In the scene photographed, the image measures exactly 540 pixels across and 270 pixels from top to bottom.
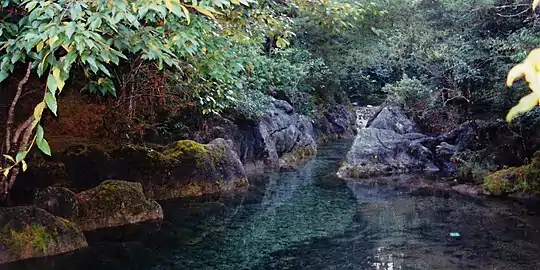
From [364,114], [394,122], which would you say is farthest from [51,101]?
[364,114]

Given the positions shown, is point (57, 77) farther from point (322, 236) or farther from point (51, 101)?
point (322, 236)

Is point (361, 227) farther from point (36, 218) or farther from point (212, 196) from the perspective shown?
point (36, 218)

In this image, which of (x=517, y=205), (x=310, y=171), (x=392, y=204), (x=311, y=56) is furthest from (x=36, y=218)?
(x=311, y=56)

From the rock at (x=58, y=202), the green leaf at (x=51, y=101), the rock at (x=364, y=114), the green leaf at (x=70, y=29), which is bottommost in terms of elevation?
the rock at (x=58, y=202)

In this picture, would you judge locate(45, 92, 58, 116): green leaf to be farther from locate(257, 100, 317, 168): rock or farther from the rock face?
locate(257, 100, 317, 168): rock

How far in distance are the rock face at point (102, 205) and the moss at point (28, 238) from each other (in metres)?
1.12

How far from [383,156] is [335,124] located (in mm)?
13407

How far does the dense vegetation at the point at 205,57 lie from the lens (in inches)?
145

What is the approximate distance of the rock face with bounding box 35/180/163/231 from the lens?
8836mm

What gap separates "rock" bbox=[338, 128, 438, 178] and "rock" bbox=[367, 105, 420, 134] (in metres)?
3.34

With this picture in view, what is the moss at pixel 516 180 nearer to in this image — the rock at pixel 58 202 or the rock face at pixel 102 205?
the rock face at pixel 102 205

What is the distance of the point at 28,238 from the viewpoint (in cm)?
740

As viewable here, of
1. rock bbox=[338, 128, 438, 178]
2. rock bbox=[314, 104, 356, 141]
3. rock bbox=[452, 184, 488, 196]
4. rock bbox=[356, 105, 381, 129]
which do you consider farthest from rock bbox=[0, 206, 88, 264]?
rock bbox=[356, 105, 381, 129]

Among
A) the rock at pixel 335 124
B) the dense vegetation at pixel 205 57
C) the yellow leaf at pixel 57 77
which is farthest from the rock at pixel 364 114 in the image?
A: the yellow leaf at pixel 57 77
